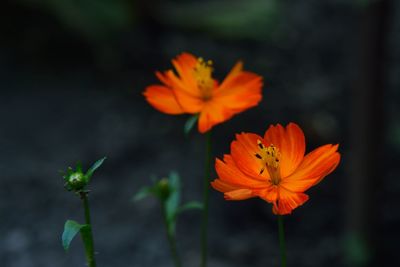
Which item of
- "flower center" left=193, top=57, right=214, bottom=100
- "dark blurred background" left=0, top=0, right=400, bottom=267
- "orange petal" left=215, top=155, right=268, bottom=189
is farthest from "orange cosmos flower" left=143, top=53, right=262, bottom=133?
"dark blurred background" left=0, top=0, right=400, bottom=267

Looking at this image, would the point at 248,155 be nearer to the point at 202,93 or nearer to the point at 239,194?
the point at 239,194

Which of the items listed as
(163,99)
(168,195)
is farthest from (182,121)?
(163,99)

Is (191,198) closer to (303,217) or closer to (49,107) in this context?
(303,217)

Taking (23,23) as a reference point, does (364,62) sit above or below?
below

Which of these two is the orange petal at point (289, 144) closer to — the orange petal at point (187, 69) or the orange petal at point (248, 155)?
the orange petal at point (248, 155)

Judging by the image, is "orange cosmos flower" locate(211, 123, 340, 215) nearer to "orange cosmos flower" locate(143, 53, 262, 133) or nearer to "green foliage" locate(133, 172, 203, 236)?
"orange cosmos flower" locate(143, 53, 262, 133)

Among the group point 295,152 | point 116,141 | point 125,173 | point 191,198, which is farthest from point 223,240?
point 295,152
